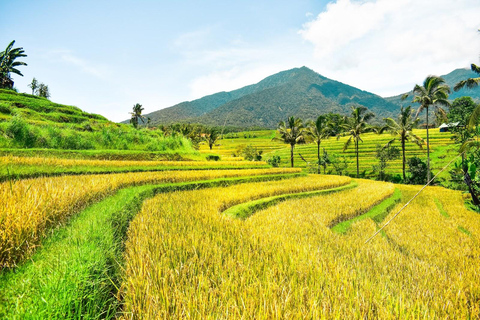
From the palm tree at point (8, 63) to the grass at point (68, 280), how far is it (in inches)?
2101

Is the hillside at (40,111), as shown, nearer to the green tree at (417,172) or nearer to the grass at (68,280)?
the grass at (68,280)

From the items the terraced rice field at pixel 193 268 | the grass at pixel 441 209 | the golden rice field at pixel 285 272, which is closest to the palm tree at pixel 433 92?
the grass at pixel 441 209

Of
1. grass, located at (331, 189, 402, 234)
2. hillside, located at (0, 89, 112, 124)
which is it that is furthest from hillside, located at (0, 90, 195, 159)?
grass, located at (331, 189, 402, 234)

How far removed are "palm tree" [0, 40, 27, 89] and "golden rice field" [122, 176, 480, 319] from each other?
2051 inches

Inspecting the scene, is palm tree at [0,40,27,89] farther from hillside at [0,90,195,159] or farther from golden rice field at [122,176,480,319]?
golden rice field at [122,176,480,319]

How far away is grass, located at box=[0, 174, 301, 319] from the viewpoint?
1.73 metres

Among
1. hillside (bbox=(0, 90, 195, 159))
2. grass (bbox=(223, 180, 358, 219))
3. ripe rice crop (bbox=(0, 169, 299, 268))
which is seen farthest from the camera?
hillside (bbox=(0, 90, 195, 159))

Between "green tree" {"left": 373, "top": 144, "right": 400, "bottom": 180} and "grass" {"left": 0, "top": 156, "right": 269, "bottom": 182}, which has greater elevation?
"grass" {"left": 0, "top": 156, "right": 269, "bottom": 182}

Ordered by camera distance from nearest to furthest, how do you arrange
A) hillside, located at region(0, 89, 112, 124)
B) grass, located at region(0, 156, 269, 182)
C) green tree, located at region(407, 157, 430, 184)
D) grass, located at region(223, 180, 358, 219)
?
grass, located at region(0, 156, 269, 182)
grass, located at region(223, 180, 358, 219)
hillside, located at region(0, 89, 112, 124)
green tree, located at region(407, 157, 430, 184)

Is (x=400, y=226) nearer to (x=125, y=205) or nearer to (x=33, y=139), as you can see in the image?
(x=125, y=205)

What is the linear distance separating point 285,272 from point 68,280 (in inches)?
98.1

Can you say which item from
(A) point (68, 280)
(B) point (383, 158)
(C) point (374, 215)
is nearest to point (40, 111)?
(A) point (68, 280)

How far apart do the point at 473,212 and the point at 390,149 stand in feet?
102

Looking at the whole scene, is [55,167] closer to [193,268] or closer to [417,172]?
[193,268]
